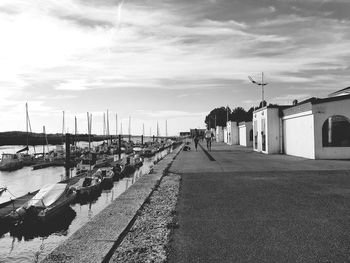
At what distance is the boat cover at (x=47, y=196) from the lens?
50.9 ft

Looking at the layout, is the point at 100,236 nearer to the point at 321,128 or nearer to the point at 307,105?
the point at 321,128

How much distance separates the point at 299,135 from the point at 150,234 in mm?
22438

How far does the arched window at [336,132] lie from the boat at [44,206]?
60.5 ft

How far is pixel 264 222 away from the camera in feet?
26.0

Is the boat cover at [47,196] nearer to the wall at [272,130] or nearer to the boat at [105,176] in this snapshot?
the boat at [105,176]

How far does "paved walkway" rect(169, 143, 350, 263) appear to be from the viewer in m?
5.93

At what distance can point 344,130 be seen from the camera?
2375cm

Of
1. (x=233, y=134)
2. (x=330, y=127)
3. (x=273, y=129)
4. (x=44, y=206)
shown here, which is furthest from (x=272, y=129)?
(x=233, y=134)

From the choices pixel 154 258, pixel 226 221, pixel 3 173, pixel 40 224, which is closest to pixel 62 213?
pixel 40 224

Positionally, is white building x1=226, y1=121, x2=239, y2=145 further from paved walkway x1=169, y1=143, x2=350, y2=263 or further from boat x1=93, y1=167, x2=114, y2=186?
paved walkway x1=169, y1=143, x2=350, y2=263

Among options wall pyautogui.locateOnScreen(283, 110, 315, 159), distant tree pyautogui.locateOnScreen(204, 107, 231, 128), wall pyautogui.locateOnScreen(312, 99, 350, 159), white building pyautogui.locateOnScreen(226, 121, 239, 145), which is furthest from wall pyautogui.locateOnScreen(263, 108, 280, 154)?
distant tree pyautogui.locateOnScreen(204, 107, 231, 128)

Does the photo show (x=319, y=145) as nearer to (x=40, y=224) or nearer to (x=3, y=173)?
(x=40, y=224)

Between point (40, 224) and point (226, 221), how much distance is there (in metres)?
10.1

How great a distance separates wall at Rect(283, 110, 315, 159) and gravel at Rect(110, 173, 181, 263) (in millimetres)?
16517
